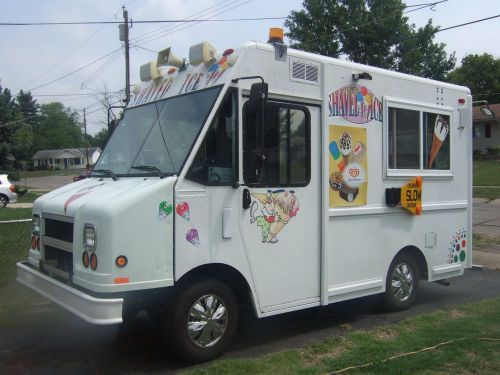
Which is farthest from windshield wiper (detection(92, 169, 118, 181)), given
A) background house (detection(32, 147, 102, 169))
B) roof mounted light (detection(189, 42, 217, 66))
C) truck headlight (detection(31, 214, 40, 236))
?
background house (detection(32, 147, 102, 169))

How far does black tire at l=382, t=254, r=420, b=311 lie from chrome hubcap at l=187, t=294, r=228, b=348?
7.99 ft

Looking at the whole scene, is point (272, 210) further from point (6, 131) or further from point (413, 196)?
point (6, 131)

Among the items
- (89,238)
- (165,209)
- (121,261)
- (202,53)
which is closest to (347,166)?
(202,53)

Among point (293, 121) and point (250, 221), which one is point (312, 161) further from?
point (250, 221)

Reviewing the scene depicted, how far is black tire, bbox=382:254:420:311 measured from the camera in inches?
252

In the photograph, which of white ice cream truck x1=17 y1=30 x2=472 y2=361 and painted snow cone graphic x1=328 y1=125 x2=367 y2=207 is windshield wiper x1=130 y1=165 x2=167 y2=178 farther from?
painted snow cone graphic x1=328 y1=125 x2=367 y2=207

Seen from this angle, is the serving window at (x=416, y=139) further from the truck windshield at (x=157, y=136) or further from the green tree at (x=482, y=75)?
the green tree at (x=482, y=75)

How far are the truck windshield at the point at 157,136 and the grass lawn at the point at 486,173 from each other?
26.7 meters

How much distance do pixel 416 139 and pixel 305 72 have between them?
2010 millimetres

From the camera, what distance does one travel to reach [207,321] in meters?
4.70

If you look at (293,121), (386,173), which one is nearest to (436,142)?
(386,173)

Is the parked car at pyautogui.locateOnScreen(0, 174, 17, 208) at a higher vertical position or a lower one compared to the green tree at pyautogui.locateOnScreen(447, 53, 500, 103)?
lower

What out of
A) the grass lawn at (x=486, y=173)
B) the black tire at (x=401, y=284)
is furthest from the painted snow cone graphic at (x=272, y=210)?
the grass lawn at (x=486, y=173)

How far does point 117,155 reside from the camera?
5.75m
